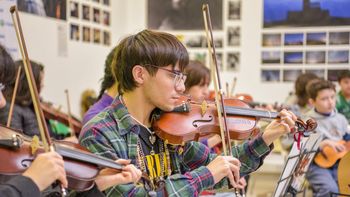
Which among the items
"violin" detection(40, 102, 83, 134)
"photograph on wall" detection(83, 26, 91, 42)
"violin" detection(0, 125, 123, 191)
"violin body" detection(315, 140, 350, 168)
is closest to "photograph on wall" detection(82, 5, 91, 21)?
"photograph on wall" detection(83, 26, 91, 42)

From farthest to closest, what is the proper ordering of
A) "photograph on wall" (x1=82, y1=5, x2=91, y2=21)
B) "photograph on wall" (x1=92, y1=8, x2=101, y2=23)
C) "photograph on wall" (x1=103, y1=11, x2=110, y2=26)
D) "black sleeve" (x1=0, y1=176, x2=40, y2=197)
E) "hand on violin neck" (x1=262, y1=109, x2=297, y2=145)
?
"photograph on wall" (x1=103, y1=11, x2=110, y2=26)
"photograph on wall" (x1=92, y1=8, x2=101, y2=23)
"photograph on wall" (x1=82, y1=5, x2=91, y2=21)
"hand on violin neck" (x1=262, y1=109, x2=297, y2=145)
"black sleeve" (x1=0, y1=176, x2=40, y2=197)

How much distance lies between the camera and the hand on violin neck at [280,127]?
1732mm

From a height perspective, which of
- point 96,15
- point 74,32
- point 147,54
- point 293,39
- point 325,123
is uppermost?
point 147,54

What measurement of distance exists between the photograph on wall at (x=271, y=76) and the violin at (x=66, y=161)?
11.2 ft

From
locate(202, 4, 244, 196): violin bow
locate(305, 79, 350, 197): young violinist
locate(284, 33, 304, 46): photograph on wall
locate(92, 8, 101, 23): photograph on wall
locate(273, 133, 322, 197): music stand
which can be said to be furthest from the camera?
locate(284, 33, 304, 46): photograph on wall

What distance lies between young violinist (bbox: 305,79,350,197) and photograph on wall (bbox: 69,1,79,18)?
6.47 ft

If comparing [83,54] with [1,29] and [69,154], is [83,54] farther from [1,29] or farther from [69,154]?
[69,154]

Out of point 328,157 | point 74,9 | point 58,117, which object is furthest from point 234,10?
point 58,117

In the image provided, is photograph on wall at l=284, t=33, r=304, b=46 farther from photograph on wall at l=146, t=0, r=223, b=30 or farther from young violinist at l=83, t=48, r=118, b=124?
young violinist at l=83, t=48, r=118, b=124

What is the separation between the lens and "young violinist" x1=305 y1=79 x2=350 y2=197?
3062 mm

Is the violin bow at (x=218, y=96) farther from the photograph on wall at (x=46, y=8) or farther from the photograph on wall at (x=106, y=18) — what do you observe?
the photograph on wall at (x=106, y=18)

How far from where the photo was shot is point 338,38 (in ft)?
14.0

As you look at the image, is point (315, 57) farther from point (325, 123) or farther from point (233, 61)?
point (325, 123)

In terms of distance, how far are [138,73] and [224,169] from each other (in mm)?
406
